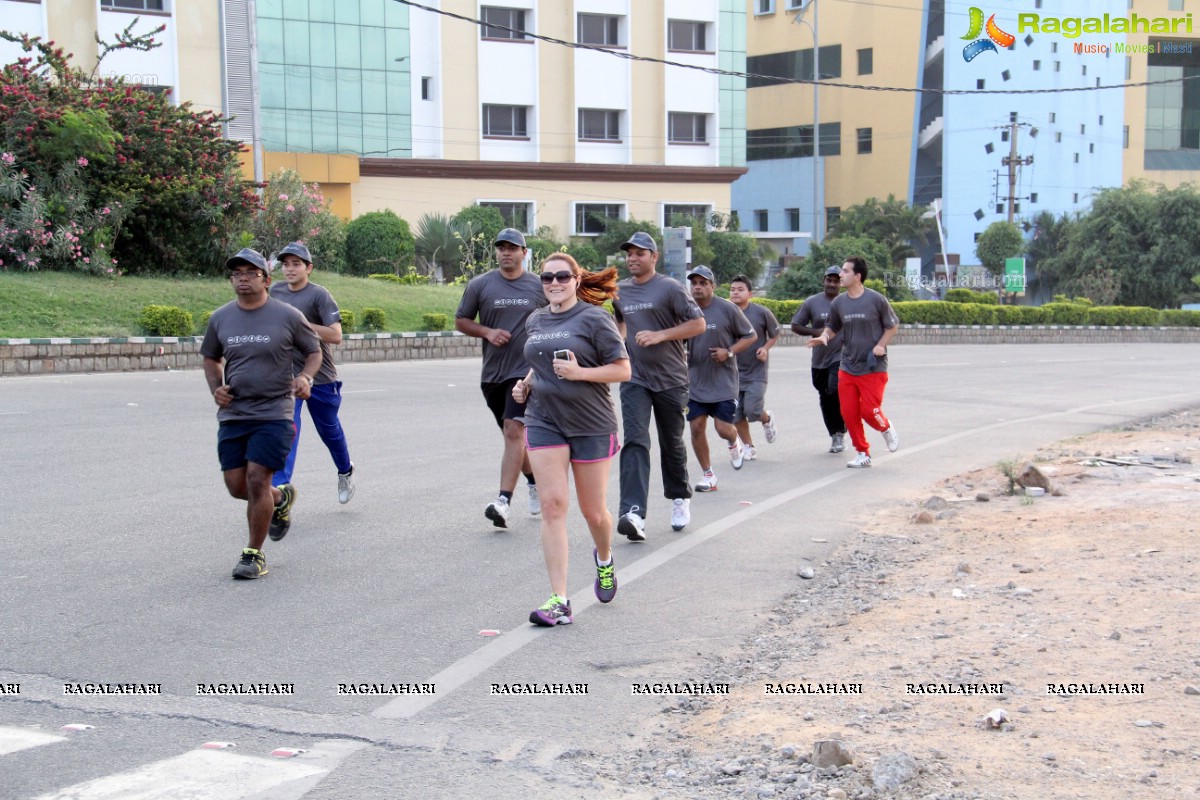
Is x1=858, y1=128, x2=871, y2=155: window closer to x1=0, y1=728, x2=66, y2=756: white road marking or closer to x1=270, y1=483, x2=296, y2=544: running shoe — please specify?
x1=270, y1=483, x2=296, y2=544: running shoe

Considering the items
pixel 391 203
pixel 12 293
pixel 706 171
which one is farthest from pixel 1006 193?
pixel 12 293

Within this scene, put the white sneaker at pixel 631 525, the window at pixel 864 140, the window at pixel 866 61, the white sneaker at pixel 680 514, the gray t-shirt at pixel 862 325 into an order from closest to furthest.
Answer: the white sneaker at pixel 631 525 < the white sneaker at pixel 680 514 < the gray t-shirt at pixel 862 325 < the window at pixel 866 61 < the window at pixel 864 140

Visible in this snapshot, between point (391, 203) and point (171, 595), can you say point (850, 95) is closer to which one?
point (391, 203)

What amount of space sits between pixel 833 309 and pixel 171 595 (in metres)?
7.40

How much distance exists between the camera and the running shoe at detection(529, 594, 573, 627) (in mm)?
6461

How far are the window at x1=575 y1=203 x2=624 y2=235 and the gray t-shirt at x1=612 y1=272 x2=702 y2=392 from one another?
46085mm

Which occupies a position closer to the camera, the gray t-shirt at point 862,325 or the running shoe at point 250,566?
the running shoe at point 250,566

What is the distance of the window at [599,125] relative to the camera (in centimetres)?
5491

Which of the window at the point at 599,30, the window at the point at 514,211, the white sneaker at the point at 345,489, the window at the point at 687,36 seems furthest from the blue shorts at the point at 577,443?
the window at the point at 687,36

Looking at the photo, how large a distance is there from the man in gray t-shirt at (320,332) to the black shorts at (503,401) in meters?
1.06

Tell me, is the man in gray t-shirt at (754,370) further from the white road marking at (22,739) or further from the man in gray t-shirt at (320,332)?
the white road marking at (22,739)

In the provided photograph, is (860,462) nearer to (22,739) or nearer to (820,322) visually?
(820,322)

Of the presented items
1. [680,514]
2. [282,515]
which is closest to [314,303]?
[282,515]

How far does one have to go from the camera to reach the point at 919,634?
6.27m
